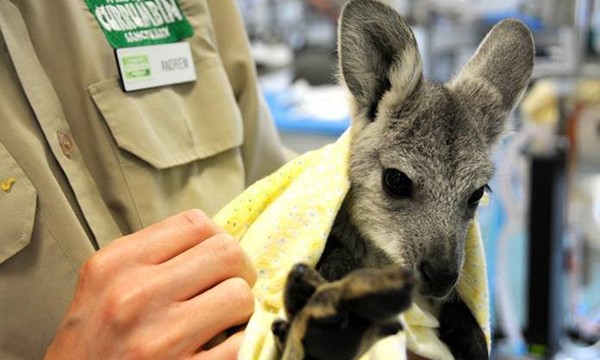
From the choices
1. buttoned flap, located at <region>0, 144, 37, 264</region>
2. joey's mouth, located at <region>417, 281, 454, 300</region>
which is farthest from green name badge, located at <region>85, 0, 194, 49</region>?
joey's mouth, located at <region>417, 281, 454, 300</region>

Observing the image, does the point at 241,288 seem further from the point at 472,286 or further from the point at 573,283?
the point at 573,283

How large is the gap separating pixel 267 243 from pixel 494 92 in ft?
1.59

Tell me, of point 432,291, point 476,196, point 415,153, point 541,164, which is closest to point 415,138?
point 415,153

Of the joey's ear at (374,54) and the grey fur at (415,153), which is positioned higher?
the joey's ear at (374,54)

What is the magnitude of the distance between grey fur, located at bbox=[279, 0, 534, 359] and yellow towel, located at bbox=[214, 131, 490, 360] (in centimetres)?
4

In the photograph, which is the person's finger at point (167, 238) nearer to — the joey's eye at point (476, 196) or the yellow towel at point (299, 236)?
the yellow towel at point (299, 236)

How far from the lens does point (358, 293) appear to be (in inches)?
20.5

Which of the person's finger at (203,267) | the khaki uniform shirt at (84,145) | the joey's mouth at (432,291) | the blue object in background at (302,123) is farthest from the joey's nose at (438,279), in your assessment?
the blue object in background at (302,123)

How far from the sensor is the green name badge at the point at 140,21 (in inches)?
37.9

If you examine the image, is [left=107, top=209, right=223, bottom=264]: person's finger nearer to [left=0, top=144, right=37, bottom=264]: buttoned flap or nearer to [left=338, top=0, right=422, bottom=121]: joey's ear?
[left=0, top=144, right=37, bottom=264]: buttoned flap

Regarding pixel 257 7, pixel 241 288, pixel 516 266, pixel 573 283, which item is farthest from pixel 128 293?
pixel 257 7

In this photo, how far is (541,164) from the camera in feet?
8.19

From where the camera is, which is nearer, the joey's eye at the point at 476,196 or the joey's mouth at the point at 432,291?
the joey's mouth at the point at 432,291

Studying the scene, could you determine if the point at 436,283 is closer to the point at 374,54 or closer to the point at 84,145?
the point at 374,54
